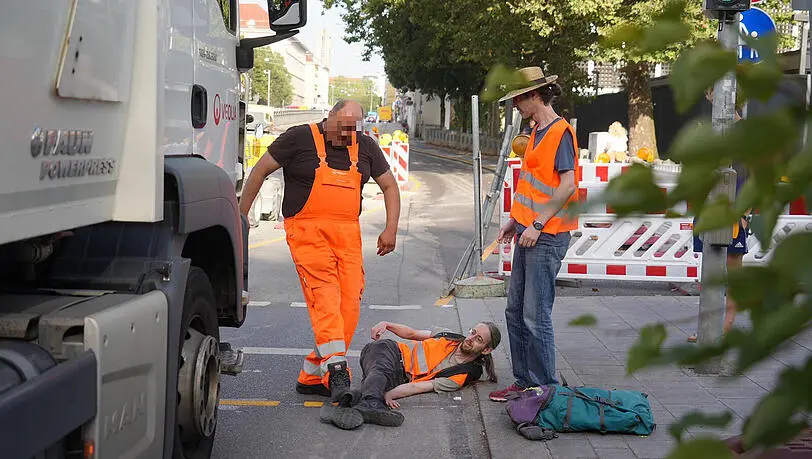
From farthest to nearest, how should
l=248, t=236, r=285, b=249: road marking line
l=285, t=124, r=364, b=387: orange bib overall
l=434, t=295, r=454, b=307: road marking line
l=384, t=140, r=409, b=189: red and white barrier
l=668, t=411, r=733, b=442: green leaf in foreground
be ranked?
l=384, t=140, r=409, b=189: red and white barrier → l=248, t=236, r=285, b=249: road marking line → l=434, t=295, r=454, b=307: road marking line → l=285, t=124, r=364, b=387: orange bib overall → l=668, t=411, r=733, b=442: green leaf in foreground

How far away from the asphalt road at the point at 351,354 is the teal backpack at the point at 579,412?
0.96ft

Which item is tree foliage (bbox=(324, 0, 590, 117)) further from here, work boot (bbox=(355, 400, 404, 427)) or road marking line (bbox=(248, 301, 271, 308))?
work boot (bbox=(355, 400, 404, 427))

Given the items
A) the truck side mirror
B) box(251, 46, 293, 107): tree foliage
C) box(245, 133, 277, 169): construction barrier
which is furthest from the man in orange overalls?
box(251, 46, 293, 107): tree foliage

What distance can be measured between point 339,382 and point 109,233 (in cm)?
245

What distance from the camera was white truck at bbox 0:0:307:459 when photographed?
268 centimetres

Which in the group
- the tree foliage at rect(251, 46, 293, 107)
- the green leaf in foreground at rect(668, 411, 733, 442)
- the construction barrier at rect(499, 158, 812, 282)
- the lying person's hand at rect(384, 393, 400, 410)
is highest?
the tree foliage at rect(251, 46, 293, 107)

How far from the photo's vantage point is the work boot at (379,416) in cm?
561

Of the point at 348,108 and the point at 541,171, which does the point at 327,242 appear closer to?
the point at 348,108

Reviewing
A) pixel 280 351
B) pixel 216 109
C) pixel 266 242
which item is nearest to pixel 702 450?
pixel 216 109

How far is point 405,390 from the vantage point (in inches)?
238

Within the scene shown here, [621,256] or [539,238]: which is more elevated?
[539,238]

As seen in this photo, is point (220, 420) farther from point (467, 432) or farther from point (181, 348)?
point (181, 348)

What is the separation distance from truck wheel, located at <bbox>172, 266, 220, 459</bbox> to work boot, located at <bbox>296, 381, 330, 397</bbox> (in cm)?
184

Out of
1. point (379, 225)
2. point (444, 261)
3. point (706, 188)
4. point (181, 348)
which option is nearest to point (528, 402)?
point (181, 348)
